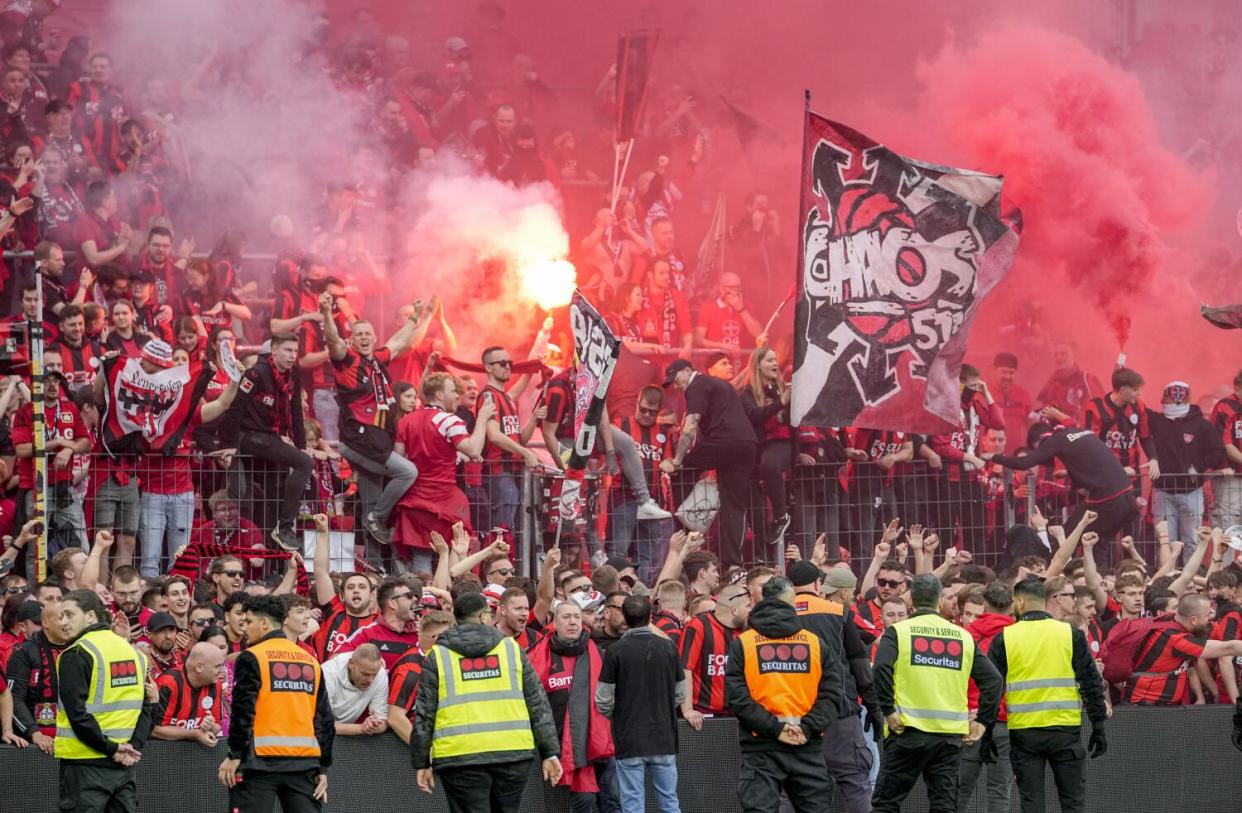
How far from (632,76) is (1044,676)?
39.2 ft

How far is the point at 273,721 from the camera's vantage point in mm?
7883

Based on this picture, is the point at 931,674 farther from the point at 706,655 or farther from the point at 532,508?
the point at 532,508

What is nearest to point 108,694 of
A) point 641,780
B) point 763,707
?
point 641,780

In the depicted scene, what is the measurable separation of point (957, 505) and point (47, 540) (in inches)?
255

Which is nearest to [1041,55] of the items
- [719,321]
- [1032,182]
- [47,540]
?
[1032,182]

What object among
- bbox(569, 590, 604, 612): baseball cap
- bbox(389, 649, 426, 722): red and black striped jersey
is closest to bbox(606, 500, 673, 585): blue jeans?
bbox(569, 590, 604, 612): baseball cap

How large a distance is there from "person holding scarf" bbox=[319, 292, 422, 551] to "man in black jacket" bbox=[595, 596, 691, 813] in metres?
3.32

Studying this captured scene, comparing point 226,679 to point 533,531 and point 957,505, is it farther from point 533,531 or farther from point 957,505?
point 957,505

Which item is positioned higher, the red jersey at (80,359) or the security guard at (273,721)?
the red jersey at (80,359)

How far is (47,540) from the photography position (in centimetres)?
1138

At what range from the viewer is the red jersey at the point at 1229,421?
51.3ft

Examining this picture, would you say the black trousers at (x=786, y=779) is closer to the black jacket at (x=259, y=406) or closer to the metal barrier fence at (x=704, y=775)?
the metal barrier fence at (x=704, y=775)

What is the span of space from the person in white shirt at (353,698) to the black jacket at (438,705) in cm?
121

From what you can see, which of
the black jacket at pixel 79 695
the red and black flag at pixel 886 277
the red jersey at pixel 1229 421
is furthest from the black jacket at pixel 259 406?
the red jersey at pixel 1229 421
